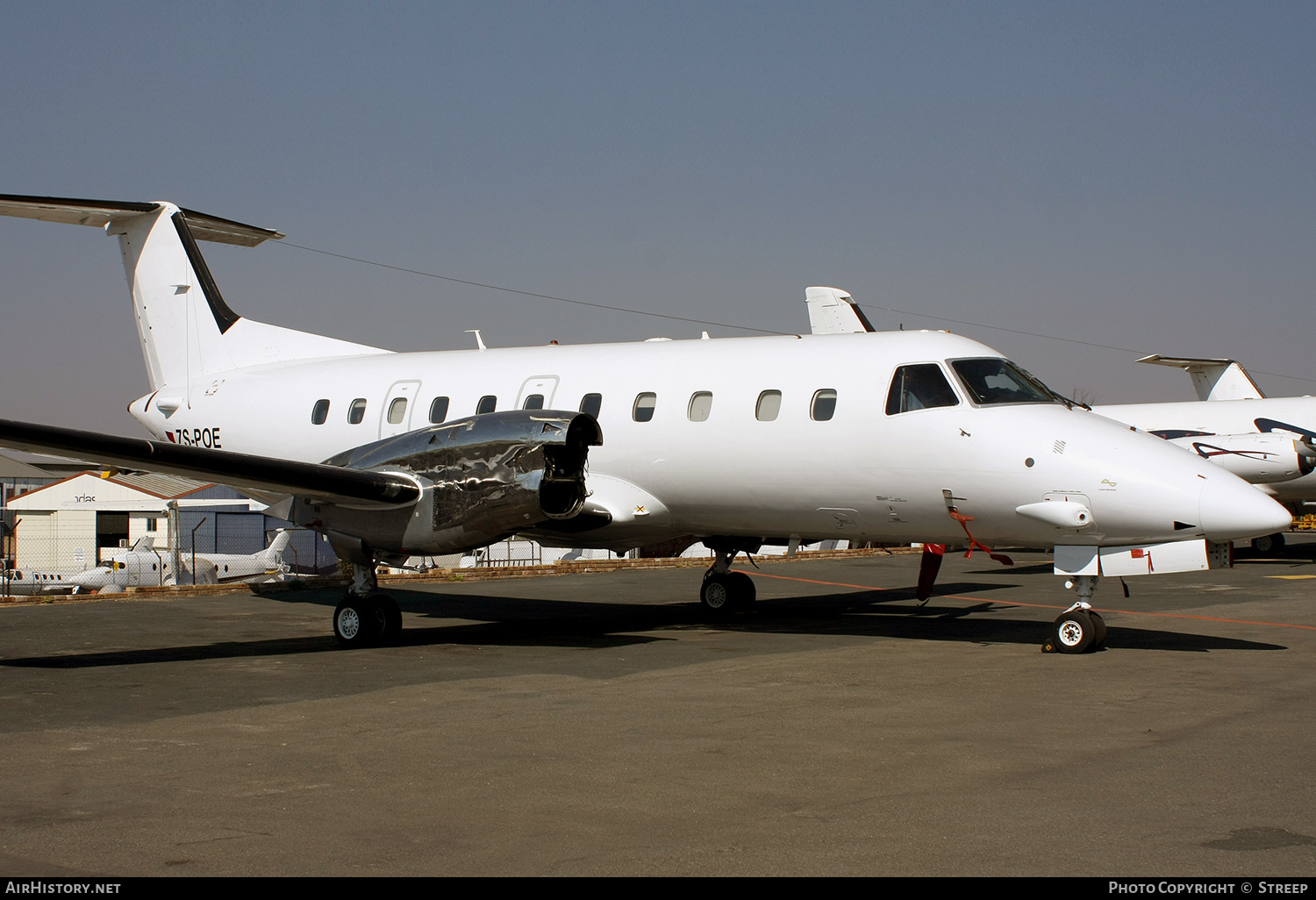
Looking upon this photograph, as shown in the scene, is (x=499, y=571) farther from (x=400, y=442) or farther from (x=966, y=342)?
(x=966, y=342)

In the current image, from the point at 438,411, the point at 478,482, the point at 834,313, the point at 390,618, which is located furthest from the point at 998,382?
the point at 834,313

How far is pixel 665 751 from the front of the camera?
6.86 meters

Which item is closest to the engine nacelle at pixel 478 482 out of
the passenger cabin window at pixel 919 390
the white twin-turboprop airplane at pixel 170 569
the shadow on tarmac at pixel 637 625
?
the shadow on tarmac at pixel 637 625

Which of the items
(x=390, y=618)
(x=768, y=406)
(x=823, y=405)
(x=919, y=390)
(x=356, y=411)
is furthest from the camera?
(x=356, y=411)

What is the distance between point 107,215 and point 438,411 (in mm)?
6464

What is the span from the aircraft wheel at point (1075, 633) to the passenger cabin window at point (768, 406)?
3.62 meters

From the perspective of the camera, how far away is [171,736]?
741cm

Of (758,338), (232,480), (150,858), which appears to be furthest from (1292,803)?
(232,480)

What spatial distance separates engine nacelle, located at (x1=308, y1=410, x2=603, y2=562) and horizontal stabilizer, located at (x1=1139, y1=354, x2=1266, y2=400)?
106 feet

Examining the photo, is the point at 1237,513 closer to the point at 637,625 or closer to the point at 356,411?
the point at 637,625

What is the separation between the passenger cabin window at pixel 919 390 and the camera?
1145cm

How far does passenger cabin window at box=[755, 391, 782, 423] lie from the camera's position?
12359 mm

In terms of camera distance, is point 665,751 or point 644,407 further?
point 644,407

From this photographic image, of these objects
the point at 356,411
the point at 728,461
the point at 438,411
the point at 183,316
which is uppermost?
the point at 183,316
